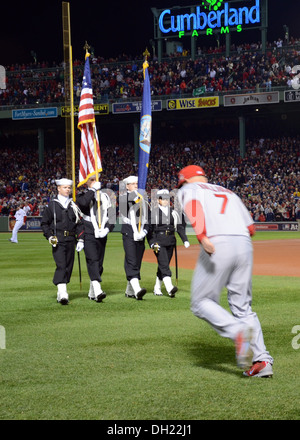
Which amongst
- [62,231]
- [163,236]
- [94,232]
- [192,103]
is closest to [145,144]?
[163,236]

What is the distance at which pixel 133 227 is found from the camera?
11.4 meters

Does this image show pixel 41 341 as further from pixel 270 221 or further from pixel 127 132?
pixel 127 132

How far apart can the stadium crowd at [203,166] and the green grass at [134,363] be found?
27791 mm

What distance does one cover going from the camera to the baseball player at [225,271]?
5.77 m

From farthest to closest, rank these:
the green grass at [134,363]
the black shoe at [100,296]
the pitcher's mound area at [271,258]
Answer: the pitcher's mound area at [271,258], the black shoe at [100,296], the green grass at [134,363]

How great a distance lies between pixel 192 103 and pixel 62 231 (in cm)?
3683

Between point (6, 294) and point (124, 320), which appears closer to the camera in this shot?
point (124, 320)

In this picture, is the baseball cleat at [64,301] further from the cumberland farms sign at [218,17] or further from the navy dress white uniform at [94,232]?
the cumberland farms sign at [218,17]

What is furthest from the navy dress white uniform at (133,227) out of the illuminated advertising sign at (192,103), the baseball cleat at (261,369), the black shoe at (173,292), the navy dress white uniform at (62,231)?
the illuminated advertising sign at (192,103)

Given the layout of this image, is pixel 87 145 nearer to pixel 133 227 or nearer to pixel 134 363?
pixel 133 227

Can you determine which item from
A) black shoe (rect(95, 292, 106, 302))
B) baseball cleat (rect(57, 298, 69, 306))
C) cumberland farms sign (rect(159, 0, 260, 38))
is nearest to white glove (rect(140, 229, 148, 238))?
black shoe (rect(95, 292, 106, 302))
